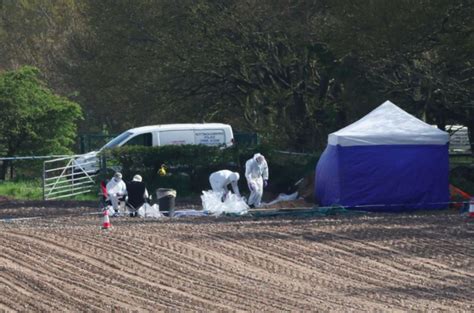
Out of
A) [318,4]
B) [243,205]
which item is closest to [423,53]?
[318,4]

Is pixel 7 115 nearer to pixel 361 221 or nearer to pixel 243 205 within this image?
pixel 243 205

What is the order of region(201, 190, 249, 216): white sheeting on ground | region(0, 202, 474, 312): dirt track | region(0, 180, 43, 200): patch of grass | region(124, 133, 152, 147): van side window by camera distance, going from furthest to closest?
1. region(124, 133, 152, 147): van side window
2. region(0, 180, 43, 200): patch of grass
3. region(201, 190, 249, 216): white sheeting on ground
4. region(0, 202, 474, 312): dirt track

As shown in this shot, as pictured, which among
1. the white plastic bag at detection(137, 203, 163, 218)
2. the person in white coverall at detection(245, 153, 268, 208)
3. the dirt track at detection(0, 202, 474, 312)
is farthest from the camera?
the person in white coverall at detection(245, 153, 268, 208)

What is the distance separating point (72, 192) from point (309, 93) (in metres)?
11.6

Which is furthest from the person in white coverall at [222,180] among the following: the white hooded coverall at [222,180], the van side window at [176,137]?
the van side window at [176,137]

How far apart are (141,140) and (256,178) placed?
8.05 metres

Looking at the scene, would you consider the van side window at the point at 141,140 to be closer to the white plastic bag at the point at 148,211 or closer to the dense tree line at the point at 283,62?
the dense tree line at the point at 283,62

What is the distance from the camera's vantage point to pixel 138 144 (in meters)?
35.1

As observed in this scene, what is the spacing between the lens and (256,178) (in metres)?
28.0

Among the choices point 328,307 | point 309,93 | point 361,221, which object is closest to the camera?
point 328,307

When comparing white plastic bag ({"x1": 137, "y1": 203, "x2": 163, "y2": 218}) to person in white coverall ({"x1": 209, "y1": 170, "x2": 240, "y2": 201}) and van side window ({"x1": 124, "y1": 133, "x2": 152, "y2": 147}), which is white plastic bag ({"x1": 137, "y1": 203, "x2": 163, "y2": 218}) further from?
van side window ({"x1": 124, "y1": 133, "x2": 152, "y2": 147})

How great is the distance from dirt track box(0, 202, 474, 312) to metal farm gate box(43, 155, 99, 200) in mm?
6988

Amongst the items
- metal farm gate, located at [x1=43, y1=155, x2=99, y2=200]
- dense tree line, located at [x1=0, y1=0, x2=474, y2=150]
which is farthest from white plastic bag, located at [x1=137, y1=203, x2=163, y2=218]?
dense tree line, located at [x1=0, y1=0, x2=474, y2=150]

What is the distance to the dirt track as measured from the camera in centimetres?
1505
